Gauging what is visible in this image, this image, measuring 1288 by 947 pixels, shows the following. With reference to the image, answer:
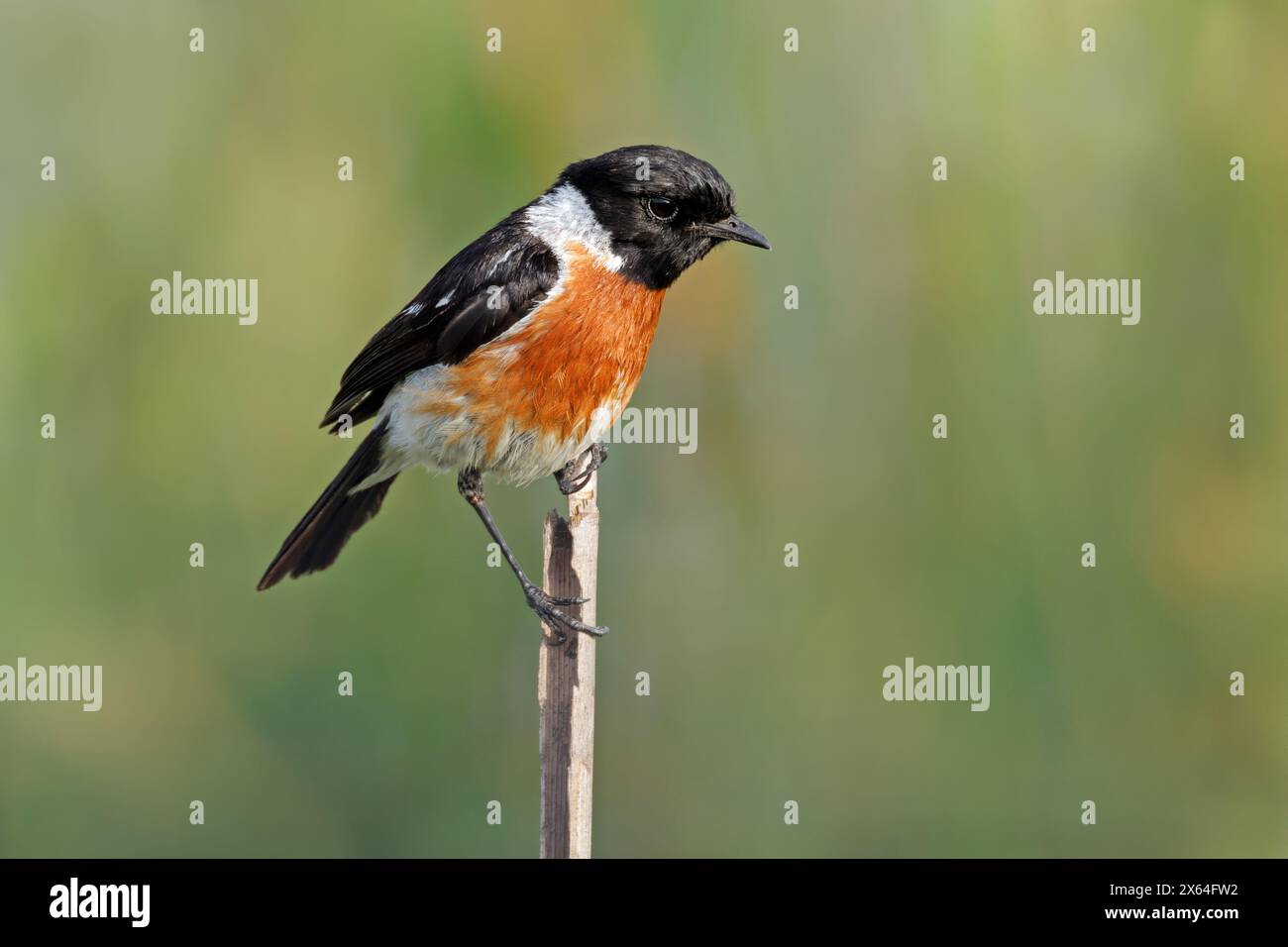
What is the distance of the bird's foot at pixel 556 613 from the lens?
450 cm

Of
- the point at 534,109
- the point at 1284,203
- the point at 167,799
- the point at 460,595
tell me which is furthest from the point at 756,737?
the point at 1284,203

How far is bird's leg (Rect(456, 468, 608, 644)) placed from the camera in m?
4.53

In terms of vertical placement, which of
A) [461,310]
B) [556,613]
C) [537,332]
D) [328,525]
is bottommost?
[556,613]

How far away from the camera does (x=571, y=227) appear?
16.9 ft

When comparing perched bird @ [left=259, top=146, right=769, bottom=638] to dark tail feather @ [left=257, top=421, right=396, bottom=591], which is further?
dark tail feather @ [left=257, top=421, right=396, bottom=591]

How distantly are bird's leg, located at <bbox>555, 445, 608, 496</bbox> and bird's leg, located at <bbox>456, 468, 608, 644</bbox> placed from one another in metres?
0.34

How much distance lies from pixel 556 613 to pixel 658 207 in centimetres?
152

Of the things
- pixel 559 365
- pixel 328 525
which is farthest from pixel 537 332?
pixel 328 525

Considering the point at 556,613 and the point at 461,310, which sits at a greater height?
the point at 461,310

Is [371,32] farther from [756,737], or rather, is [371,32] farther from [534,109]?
[756,737]

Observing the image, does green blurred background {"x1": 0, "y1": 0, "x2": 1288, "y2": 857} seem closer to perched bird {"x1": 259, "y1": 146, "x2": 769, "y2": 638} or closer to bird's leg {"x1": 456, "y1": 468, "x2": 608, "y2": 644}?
bird's leg {"x1": 456, "y1": 468, "x2": 608, "y2": 644}

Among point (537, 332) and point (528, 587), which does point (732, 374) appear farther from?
point (528, 587)

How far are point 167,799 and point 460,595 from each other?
1426mm

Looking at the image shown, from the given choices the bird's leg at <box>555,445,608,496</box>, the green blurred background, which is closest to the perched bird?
the bird's leg at <box>555,445,608,496</box>
